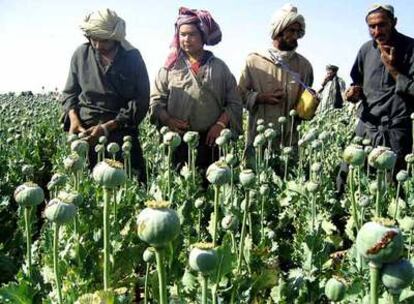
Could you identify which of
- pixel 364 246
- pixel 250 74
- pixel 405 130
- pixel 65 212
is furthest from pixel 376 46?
pixel 364 246

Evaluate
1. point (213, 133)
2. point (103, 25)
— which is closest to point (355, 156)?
point (213, 133)

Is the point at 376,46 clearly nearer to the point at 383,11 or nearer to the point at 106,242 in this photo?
the point at 383,11

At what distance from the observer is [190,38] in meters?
4.35

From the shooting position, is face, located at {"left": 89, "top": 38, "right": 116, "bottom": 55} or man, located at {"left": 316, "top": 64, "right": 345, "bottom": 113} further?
man, located at {"left": 316, "top": 64, "right": 345, "bottom": 113}

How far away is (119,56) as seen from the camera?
4570 mm

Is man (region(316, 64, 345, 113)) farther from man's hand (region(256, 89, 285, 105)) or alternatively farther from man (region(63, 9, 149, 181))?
man (region(63, 9, 149, 181))

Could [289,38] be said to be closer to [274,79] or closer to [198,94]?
[274,79]

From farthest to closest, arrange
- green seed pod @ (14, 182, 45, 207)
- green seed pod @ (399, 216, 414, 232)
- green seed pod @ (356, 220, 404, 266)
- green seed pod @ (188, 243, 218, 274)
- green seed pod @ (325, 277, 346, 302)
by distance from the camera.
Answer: green seed pod @ (399, 216, 414, 232), green seed pod @ (14, 182, 45, 207), green seed pod @ (325, 277, 346, 302), green seed pod @ (188, 243, 218, 274), green seed pod @ (356, 220, 404, 266)

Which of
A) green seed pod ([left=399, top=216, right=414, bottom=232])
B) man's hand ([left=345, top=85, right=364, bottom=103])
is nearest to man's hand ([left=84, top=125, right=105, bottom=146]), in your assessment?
man's hand ([left=345, top=85, right=364, bottom=103])

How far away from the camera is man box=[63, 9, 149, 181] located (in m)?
4.51

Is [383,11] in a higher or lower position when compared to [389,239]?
higher

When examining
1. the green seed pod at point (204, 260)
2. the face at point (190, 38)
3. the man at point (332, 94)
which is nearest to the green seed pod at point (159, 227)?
the green seed pod at point (204, 260)

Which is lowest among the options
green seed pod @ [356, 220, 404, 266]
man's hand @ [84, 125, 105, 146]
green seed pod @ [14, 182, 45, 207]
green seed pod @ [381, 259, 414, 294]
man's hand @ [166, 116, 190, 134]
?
man's hand @ [84, 125, 105, 146]

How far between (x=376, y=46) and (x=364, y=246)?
12.4 ft
